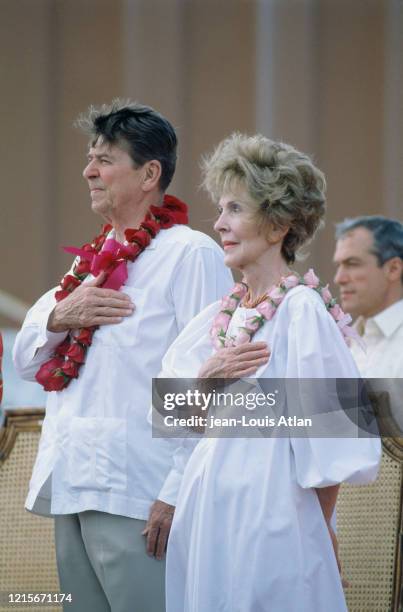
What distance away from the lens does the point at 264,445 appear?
2.35m

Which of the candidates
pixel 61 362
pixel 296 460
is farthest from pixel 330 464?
pixel 61 362

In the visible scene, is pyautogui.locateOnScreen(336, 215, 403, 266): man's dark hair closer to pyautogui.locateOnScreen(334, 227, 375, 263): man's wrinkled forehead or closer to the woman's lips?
pyautogui.locateOnScreen(334, 227, 375, 263): man's wrinkled forehead

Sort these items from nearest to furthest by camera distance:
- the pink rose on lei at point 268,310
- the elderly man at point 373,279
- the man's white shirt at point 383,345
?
the pink rose on lei at point 268,310, the man's white shirt at point 383,345, the elderly man at point 373,279

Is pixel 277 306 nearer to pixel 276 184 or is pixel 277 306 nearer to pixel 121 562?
pixel 276 184

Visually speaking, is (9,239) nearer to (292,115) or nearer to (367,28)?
(292,115)

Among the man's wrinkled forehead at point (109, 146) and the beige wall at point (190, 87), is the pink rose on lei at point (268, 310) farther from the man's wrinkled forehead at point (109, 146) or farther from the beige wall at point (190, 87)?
the beige wall at point (190, 87)

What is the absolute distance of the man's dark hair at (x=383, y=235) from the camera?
4.39 meters

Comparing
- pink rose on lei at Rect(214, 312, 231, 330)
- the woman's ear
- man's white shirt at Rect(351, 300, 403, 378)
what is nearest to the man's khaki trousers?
pink rose on lei at Rect(214, 312, 231, 330)

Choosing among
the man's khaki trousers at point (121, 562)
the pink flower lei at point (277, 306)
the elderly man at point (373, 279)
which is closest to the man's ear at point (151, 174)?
the pink flower lei at point (277, 306)

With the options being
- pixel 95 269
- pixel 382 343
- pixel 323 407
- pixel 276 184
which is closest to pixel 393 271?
pixel 382 343

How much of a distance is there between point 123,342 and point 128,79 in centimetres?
617

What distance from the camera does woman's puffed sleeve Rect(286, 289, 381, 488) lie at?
227 cm

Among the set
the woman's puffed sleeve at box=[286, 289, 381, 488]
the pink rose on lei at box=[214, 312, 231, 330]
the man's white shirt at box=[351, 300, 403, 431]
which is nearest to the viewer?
the woman's puffed sleeve at box=[286, 289, 381, 488]

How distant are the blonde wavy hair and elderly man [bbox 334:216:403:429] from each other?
5.57ft
